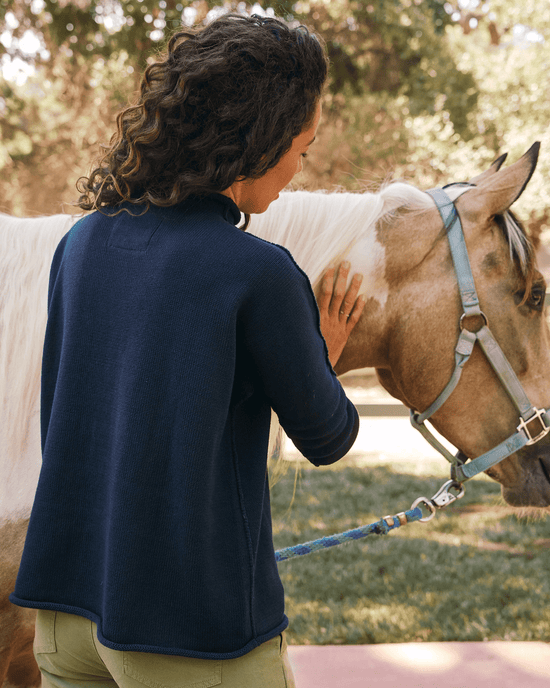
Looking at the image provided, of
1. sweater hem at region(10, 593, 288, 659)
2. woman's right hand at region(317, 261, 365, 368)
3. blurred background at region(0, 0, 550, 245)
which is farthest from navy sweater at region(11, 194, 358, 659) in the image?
blurred background at region(0, 0, 550, 245)

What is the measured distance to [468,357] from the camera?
5.90 ft

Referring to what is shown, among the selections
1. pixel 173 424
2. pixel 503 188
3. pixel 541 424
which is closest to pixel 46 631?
pixel 173 424

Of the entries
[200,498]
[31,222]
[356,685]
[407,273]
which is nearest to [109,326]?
[200,498]

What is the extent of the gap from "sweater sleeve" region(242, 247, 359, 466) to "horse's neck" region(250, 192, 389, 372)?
712 mm

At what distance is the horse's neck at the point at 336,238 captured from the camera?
5.77 ft

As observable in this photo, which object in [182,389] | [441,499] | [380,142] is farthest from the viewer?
[380,142]

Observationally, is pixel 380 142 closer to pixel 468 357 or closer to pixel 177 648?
pixel 468 357

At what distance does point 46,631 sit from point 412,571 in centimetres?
376

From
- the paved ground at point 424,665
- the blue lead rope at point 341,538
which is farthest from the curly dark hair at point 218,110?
the paved ground at point 424,665

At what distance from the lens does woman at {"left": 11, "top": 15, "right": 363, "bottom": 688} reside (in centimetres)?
95

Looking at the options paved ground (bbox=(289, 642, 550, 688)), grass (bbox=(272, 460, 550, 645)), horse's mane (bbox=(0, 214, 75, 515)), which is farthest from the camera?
grass (bbox=(272, 460, 550, 645))

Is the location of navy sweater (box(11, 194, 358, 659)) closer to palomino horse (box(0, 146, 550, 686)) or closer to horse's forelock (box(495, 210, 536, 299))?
palomino horse (box(0, 146, 550, 686))

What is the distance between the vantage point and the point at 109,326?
1018mm

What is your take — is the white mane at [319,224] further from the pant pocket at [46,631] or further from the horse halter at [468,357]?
the pant pocket at [46,631]
